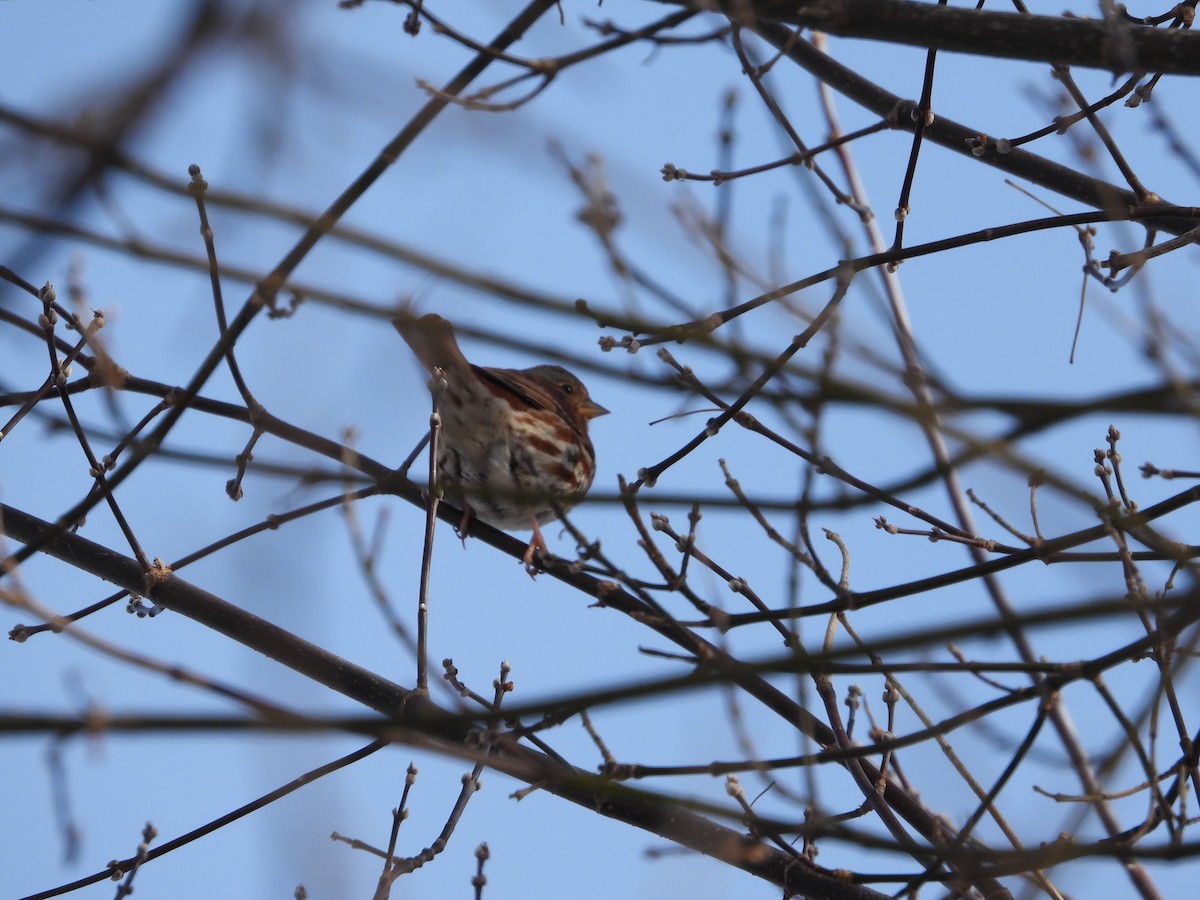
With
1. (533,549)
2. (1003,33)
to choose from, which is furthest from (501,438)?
(1003,33)

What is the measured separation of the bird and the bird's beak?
485 millimetres

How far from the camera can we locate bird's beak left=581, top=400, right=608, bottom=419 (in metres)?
7.08

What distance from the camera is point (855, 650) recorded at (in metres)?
1.69

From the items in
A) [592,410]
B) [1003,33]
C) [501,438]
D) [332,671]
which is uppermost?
[592,410]

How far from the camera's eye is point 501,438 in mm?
5508

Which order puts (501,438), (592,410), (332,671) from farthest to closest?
(592,410)
(501,438)
(332,671)

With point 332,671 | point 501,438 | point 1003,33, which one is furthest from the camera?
point 501,438

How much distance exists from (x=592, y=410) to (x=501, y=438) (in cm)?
169

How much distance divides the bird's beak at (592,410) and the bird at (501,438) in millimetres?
485

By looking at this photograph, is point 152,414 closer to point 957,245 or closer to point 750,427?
point 750,427

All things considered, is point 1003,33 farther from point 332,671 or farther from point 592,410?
point 592,410

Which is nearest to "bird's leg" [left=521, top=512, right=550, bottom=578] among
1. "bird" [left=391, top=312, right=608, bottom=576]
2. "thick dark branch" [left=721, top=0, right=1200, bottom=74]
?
"bird" [left=391, top=312, right=608, bottom=576]

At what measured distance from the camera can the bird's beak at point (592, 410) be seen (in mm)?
7082

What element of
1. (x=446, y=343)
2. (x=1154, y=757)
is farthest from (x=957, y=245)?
(x=446, y=343)
